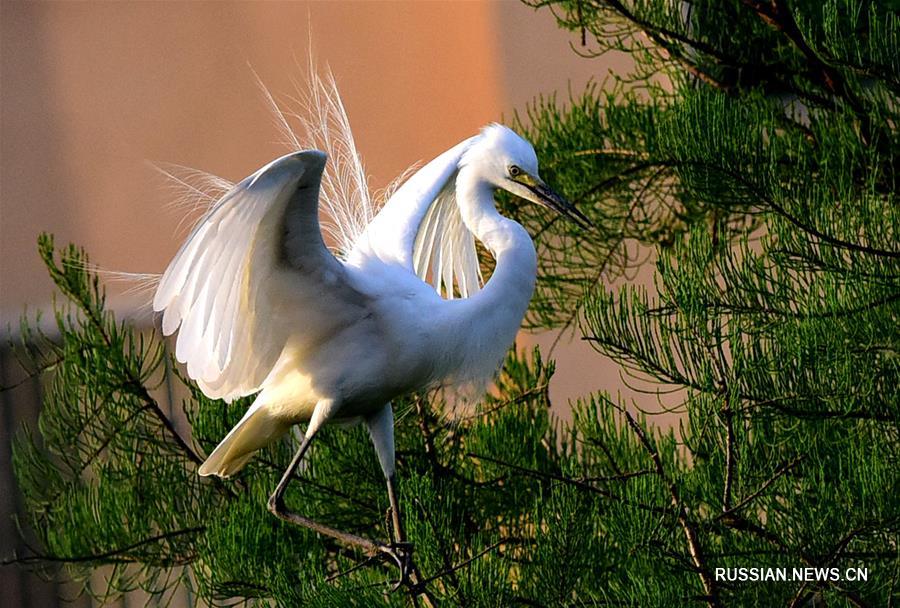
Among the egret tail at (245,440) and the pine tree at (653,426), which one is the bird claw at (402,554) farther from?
the egret tail at (245,440)

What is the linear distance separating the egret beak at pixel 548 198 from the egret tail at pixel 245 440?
1.37 feet

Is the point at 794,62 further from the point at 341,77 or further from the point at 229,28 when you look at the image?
the point at 229,28

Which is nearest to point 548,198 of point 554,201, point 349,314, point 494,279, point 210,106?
point 554,201

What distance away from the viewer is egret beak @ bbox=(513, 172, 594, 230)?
62.6 inches

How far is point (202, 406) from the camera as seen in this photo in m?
1.88

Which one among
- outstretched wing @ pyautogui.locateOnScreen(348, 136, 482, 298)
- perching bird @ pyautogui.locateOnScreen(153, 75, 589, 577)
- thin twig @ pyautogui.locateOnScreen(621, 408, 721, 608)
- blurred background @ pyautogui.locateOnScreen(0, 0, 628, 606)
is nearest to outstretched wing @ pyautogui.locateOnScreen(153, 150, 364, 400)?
perching bird @ pyautogui.locateOnScreen(153, 75, 589, 577)

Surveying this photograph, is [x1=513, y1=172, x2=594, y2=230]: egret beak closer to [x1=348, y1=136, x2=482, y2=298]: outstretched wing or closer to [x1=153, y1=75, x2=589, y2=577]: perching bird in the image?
[x1=153, y1=75, x2=589, y2=577]: perching bird

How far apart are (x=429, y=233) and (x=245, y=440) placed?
1.35 ft

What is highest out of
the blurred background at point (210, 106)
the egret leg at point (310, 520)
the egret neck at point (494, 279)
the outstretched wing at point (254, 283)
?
the blurred background at point (210, 106)

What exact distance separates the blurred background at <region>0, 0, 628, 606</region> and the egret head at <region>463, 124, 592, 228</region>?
46.3 inches

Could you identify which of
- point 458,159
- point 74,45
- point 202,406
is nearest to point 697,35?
point 458,159

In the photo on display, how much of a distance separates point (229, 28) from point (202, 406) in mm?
1246

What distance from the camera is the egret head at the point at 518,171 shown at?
1595mm

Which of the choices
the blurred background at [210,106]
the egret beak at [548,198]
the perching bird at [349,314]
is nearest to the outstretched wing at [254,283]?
the perching bird at [349,314]
